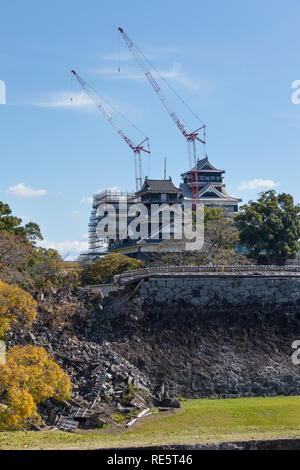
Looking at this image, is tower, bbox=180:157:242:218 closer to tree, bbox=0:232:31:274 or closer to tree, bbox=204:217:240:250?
tree, bbox=204:217:240:250

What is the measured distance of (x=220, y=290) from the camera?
35.3 meters

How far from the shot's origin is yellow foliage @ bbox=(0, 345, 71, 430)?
2142cm

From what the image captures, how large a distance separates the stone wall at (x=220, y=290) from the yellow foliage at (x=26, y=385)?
34.3 feet

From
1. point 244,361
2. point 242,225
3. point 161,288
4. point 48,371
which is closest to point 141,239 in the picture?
point 242,225

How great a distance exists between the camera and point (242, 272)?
37062 millimetres

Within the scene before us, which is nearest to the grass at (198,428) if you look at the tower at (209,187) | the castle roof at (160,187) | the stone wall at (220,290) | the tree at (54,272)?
the stone wall at (220,290)

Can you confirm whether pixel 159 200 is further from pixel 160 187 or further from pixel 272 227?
pixel 272 227

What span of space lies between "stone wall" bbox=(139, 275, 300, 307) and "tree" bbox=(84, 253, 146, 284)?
30.0 feet

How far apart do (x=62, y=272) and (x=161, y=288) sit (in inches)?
433

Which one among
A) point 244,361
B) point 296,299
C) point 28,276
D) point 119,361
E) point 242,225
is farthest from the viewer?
point 242,225

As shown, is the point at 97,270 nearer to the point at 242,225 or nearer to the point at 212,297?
the point at 212,297

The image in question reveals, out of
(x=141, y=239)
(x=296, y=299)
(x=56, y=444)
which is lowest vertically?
(x=56, y=444)

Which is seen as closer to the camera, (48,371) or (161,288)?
(48,371)

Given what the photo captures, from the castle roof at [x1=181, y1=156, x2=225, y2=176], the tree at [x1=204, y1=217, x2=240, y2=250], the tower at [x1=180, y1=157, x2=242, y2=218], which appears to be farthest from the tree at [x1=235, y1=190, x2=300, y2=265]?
the castle roof at [x1=181, y1=156, x2=225, y2=176]
